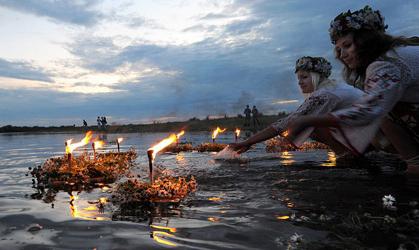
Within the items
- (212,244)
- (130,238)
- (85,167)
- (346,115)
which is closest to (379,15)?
(346,115)

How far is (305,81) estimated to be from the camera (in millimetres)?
9070

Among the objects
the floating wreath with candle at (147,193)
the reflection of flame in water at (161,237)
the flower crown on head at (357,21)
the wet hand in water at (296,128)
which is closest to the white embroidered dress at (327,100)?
the wet hand in water at (296,128)

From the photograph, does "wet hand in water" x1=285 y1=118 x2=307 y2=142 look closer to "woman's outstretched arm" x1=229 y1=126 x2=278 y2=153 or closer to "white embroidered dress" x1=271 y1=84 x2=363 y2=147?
"woman's outstretched arm" x1=229 y1=126 x2=278 y2=153

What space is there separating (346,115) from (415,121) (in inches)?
89.5

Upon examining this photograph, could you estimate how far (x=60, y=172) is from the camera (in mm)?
10570

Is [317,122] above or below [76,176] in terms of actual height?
above

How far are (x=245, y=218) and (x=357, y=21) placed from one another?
3.07 metres

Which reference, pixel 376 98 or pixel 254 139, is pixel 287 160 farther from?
pixel 376 98

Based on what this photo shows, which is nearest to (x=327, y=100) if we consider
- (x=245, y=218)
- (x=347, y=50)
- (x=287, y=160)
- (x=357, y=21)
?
(x=347, y=50)

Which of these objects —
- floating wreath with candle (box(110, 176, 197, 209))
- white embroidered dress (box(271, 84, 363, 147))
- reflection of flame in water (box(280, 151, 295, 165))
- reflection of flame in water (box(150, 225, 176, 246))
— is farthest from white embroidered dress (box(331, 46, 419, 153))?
reflection of flame in water (box(280, 151, 295, 165))

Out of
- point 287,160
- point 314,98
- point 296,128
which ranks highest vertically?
point 314,98

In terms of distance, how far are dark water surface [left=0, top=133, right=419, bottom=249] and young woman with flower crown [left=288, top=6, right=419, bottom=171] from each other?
1.08 metres

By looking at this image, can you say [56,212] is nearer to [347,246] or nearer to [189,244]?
[189,244]

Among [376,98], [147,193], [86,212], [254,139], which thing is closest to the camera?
[376,98]
